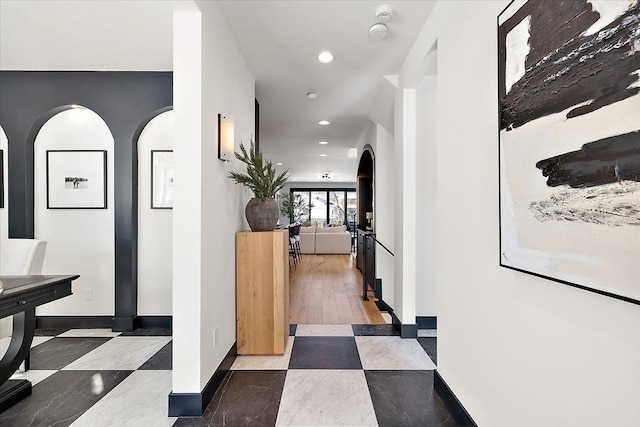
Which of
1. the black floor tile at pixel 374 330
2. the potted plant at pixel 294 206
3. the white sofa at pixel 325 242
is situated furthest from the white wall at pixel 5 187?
the potted plant at pixel 294 206

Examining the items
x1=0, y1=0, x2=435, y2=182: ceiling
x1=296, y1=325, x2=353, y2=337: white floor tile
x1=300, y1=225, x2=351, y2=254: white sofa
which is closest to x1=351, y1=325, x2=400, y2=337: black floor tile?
x1=296, y1=325, x2=353, y2=337: white floor tile

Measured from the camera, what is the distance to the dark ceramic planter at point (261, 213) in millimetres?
2625

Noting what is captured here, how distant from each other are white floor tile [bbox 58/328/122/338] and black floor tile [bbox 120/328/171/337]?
13cm

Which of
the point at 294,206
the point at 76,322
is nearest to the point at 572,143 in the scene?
the point at 76,322

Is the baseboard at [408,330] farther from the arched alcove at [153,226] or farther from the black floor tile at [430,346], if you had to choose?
the arched alcove at [153,226]

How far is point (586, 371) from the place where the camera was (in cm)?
91

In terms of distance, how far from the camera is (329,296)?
454 centimetres

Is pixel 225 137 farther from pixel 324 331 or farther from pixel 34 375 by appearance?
pixel 34 375

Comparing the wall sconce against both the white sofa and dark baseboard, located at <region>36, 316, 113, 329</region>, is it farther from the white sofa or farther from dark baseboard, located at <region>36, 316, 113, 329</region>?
the white sofa

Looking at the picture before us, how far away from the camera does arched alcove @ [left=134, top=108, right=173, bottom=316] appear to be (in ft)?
10.6

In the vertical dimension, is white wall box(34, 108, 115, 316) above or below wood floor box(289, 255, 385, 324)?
above

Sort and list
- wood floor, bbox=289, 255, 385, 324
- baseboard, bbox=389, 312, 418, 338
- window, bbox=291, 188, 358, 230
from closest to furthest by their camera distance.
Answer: baseboard, bbox=389, 312, 418, 338, wood floor, bbox=289, 255, 385, 324, window, bbox=291, 188, 358, 230

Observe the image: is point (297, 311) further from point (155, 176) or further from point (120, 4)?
point (120, 4)

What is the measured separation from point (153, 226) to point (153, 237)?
0.12 metres
